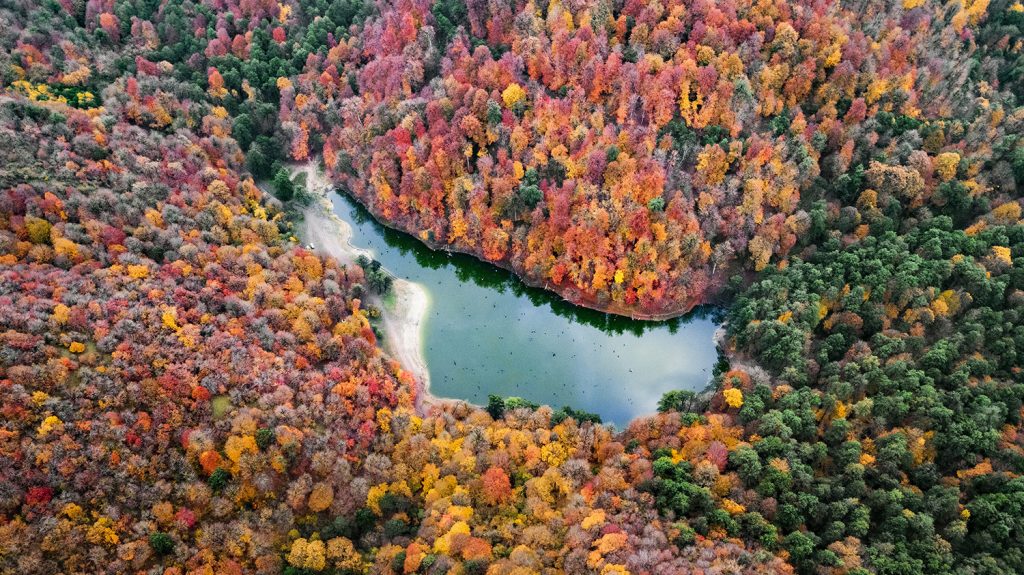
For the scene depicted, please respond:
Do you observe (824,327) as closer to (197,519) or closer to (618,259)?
(618,259)

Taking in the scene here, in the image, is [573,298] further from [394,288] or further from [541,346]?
[394,288]

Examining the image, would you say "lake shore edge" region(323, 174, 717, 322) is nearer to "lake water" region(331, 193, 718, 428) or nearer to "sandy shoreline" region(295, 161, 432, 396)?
"lake water" region(331, 193, 718, 428)

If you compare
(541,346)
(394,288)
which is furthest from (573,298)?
(394,288)

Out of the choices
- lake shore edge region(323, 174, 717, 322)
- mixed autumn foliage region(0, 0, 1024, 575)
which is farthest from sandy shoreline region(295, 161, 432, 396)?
lake shore edge region(323, 174, 717, 322)

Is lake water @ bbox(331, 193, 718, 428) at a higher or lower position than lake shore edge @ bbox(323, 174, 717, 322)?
lower

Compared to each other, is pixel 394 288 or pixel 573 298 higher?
pixel 573 298

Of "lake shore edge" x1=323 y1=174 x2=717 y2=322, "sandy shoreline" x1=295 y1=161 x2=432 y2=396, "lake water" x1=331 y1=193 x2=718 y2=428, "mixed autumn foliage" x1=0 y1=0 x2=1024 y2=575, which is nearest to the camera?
"mixed autumn foliage" x1=0 y1=0 x2=1024 y2=575
